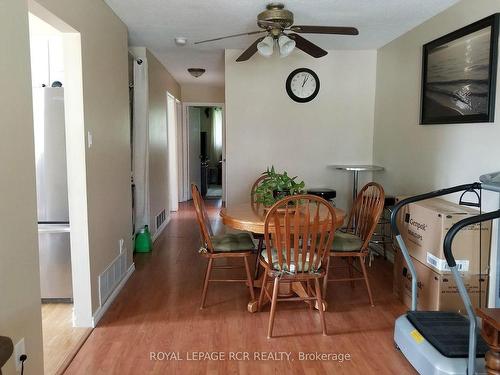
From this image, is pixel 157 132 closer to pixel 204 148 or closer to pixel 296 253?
pixel 296 253

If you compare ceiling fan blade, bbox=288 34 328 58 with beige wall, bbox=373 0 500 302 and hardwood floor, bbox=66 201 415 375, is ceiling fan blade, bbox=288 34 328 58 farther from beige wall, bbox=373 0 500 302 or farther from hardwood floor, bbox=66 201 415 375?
hardwood floor, bbox=66 201 415 375

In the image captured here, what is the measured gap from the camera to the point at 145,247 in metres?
4.54

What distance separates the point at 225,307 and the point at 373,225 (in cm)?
125

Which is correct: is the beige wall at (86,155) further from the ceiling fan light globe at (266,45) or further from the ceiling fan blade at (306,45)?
the ceiling fan blade at (306,45)

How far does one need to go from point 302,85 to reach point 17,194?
3532mm

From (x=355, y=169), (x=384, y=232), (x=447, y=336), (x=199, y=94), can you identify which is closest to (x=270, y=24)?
(x=355, y=169)

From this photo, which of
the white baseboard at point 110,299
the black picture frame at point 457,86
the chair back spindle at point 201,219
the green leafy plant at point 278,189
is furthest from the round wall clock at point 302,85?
the white baseboard at point 110,299

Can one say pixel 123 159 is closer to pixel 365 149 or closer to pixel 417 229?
pixel 417 229

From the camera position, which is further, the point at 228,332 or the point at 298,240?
the point at 228,332

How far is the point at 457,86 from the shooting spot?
10.0 feet

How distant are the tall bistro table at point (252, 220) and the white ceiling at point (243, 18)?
1560 mm

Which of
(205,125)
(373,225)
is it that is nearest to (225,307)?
(373,225)

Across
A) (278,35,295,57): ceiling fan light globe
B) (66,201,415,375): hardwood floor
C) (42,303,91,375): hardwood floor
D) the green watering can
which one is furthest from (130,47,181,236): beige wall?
(42,303,91,375): hardwood floor

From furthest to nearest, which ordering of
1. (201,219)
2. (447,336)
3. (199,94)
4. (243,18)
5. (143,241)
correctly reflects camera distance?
1. (199,94)
2. (143,241)
3. (243,18)
4. (201,219)
5. (447,336)
